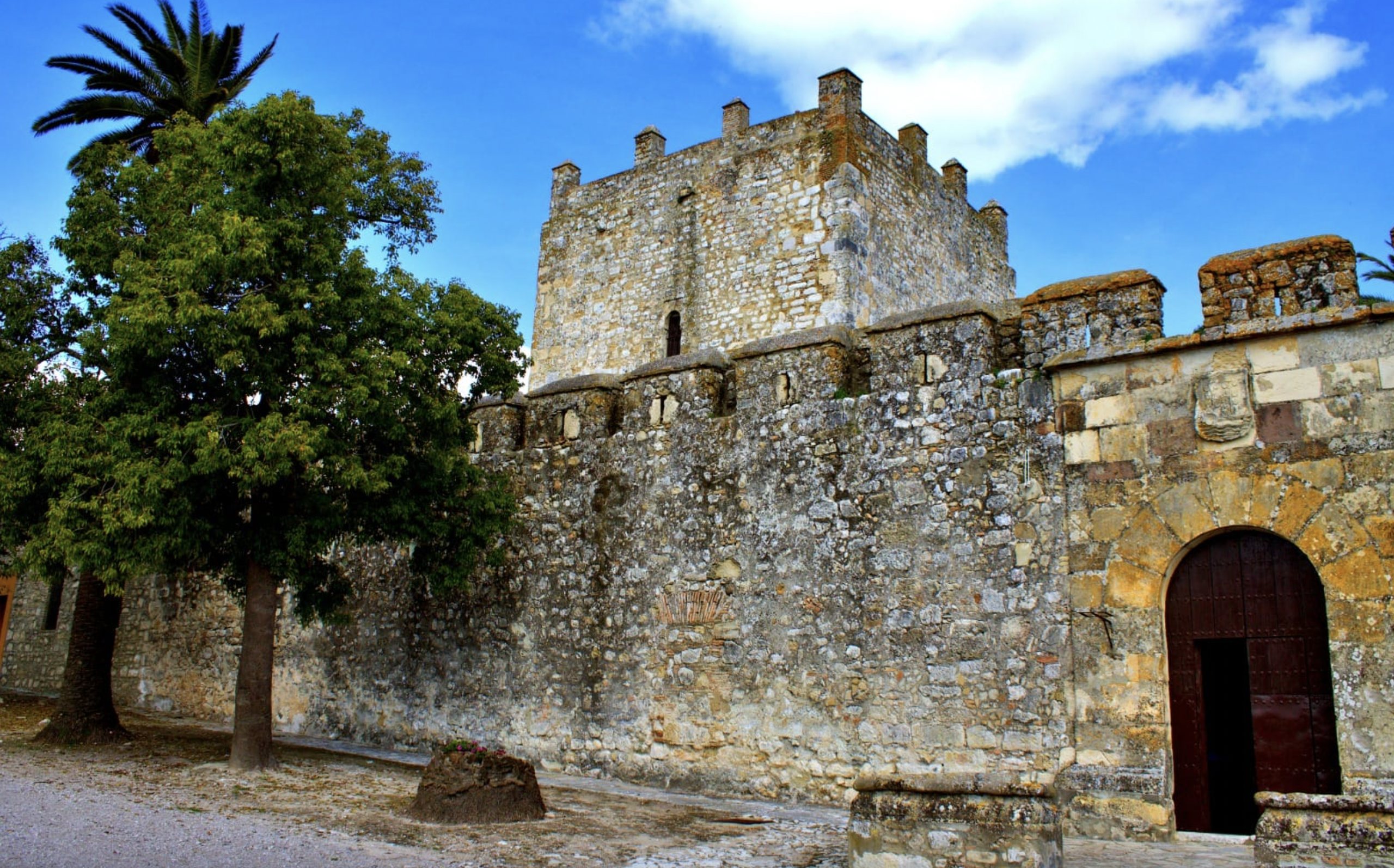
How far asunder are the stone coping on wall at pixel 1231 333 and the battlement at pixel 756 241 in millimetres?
7194

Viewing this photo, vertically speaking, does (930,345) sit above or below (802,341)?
below

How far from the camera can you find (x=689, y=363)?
10.1 m

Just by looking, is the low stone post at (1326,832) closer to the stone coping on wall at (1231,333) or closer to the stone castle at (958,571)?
the stone castle at (958,571)

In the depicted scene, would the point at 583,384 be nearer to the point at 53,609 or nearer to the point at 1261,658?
the point at 1261,658

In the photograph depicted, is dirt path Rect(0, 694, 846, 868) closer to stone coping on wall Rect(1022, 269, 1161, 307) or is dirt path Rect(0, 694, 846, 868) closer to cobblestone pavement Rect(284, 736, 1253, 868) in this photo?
cobblestone pavement Rect(284, 736, 1253, 868)

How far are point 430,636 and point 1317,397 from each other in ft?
28.9

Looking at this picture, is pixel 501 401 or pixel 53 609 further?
pixel 53 609

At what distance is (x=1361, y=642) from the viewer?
6.42 metres

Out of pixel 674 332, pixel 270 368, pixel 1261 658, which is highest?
pixel 674 332

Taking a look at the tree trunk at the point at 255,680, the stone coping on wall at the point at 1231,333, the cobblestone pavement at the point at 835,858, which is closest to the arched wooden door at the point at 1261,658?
the cobblestone pavement at the point at 835,858

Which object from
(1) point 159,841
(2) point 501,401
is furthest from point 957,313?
(1) point 159,841

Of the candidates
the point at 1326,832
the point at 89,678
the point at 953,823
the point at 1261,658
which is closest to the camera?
the point at 1326,832

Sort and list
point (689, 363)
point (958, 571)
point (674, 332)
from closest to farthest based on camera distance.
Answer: point (958, 571), point (689, 363), point (674, 332)

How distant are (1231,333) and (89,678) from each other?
1113cm
